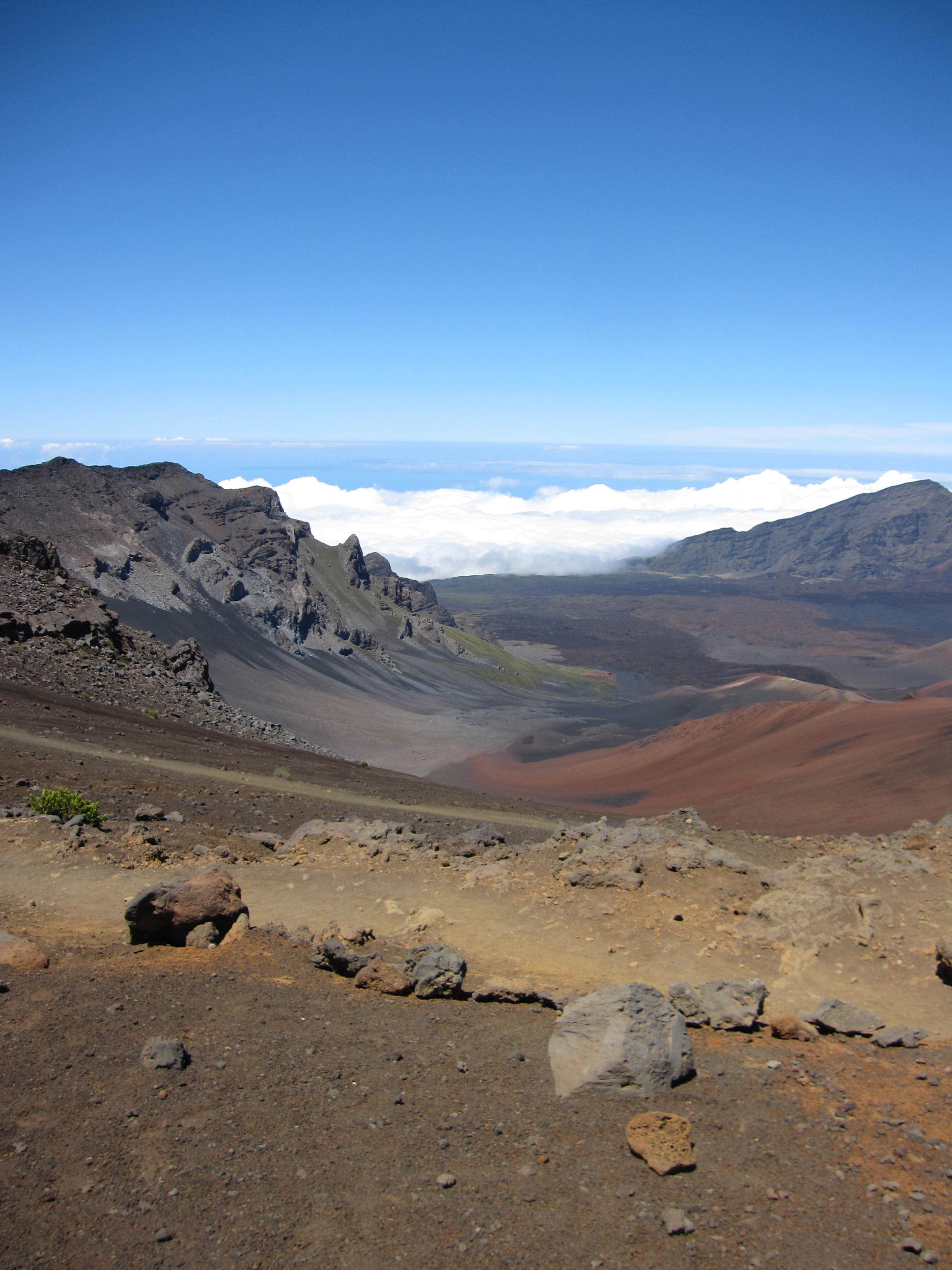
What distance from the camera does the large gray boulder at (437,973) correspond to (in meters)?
8.15

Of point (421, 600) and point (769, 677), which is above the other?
point (421, 600)

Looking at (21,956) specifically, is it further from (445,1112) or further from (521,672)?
(521,672)

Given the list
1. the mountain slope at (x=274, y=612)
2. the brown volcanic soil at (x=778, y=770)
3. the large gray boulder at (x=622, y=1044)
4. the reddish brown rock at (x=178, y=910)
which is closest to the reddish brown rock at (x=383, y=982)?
the reddish brown rock at (x=178, y=910)

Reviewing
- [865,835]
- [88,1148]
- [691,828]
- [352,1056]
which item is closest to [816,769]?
[865,835]

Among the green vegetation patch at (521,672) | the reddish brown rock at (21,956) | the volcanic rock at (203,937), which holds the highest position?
the reddish brown rock at (21,956)

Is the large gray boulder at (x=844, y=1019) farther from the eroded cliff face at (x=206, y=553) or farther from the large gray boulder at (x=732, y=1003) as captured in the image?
the eroded cliff face at (x=206, y=553)

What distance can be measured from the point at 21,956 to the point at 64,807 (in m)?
7.20

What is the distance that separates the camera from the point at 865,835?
2188 cm

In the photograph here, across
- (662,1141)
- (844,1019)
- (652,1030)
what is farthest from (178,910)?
(844,1019)

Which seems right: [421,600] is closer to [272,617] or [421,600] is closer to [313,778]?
[272,617]

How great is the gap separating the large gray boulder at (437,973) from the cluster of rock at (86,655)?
24477 mm

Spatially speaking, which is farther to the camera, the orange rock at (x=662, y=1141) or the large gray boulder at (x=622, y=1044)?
the large gray boulder at (x=622, y=1044)

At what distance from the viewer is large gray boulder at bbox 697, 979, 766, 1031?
24.7 feet

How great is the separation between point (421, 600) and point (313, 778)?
97.7 metres
